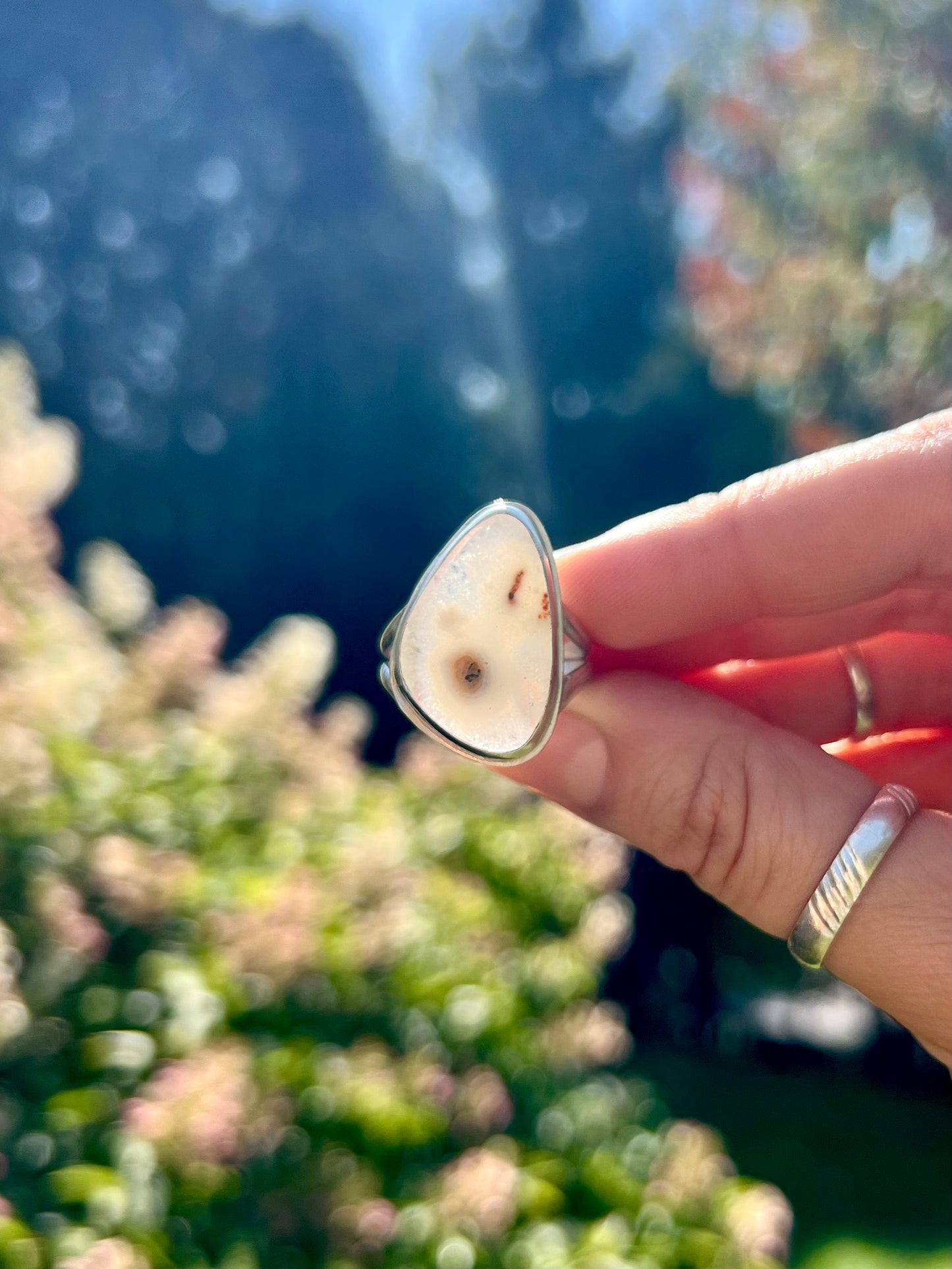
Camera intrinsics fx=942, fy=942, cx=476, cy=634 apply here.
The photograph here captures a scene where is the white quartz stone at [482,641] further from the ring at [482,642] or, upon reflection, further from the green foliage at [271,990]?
the green foliage at [271,990]

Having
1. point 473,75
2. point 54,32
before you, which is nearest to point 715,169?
point 473,75

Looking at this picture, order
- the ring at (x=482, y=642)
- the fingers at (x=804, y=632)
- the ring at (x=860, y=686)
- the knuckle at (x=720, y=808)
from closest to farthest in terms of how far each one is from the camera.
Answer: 1. the ring at (x=482, y=642)
2. the knuckle at (x=720, y=808)
3. the fingers at (x=804, y=632)
4. the ring at (x=860, y=686)

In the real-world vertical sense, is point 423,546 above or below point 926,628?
below

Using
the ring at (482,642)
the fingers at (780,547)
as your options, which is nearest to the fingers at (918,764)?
the fingers at (780,547)

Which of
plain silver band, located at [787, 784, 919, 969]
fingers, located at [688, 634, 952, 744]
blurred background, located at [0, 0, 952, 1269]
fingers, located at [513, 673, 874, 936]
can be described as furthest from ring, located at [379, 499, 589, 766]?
blurred background, located at [0, 0, 952, 1269]

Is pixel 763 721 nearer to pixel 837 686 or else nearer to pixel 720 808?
pixel 720 808

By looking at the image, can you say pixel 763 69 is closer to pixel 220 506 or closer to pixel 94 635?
pixel 220 506
